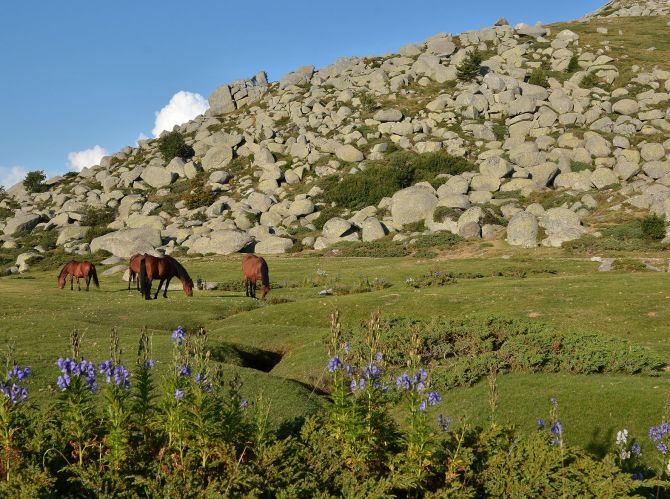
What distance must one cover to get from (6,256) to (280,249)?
40087 millimetres

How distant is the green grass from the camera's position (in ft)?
49.6

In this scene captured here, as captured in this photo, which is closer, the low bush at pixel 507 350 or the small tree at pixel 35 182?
the low bush at pixel 507 350

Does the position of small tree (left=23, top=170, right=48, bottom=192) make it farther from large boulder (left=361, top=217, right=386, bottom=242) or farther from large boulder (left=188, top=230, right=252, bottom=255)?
large boulder (left=361, top=217, right=386, bottom=242)

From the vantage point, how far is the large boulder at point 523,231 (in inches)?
2329

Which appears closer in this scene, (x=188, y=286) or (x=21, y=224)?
(x=188, y=286)

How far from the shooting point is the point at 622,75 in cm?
10362

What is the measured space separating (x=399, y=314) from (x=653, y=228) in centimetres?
3767

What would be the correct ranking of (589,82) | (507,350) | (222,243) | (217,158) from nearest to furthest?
(507,350) → (222,243) → (589,82) → (217,158)

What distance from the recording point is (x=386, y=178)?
281 feet

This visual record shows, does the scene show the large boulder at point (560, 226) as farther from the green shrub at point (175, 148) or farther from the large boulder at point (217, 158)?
the green shrub at point (175, 148)

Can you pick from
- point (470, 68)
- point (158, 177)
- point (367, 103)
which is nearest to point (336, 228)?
point (367, 103)

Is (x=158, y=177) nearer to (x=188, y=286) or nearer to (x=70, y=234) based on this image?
(x=70, y=234)

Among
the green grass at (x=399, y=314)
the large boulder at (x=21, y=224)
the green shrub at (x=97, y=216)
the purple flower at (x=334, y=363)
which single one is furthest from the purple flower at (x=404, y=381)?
the large boulder at (x=21, y=224)

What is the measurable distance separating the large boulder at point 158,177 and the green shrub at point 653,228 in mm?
81075
